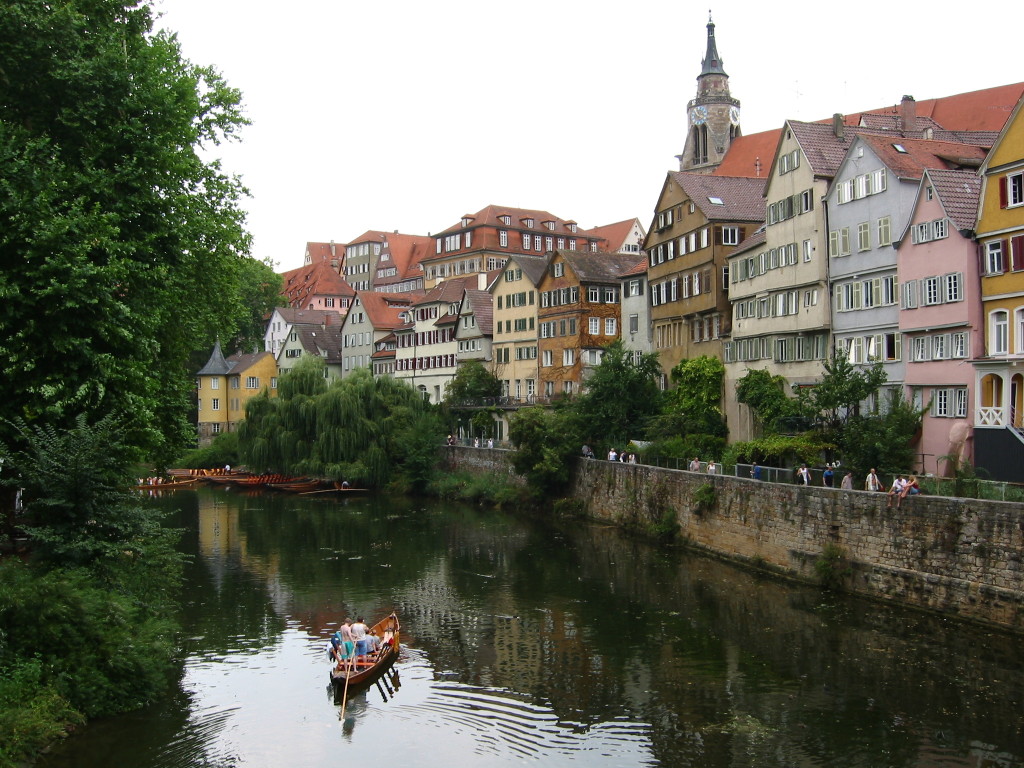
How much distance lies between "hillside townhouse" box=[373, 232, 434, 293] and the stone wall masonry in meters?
88.3

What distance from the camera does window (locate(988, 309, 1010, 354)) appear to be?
3023 centimetres

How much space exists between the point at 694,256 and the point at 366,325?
146 feet

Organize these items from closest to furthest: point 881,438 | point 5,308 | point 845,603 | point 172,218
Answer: point 5,308
point 172,218
point 845,603
point 881,438

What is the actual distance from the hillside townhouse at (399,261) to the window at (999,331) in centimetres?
9731

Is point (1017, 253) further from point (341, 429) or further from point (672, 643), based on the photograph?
point (341, 429)

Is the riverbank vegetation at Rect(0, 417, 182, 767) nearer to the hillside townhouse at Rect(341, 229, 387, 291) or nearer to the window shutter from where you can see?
the window shutter

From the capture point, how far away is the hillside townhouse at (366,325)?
88.4 metres

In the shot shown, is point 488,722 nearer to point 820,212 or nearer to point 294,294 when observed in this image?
point 820,212

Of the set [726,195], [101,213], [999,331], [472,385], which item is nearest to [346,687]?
[101,213]

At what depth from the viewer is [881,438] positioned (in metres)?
30.4

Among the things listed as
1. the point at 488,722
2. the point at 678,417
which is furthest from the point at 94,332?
the point at 678,417

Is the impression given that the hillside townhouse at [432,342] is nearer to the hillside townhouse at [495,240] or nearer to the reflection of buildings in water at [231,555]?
the reflection of buildings in water at [231,555]

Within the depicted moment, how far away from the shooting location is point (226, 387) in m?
92.3

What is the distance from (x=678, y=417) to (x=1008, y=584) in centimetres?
2248
